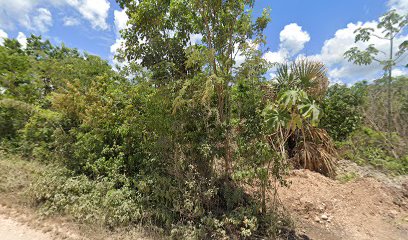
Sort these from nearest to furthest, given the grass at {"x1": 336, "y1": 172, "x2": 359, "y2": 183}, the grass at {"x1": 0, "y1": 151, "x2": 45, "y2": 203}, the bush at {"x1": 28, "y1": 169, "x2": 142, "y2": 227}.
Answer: the bush at {"x1": 28, "y1": 169, "x2": 142, "y2": 227} → the grass at {"x1": 0, "y1": 151, "x2": 45, "y2": 203} → the grass at {"x1": 336, "y1": 172, "x2": 359, "y2": 183}

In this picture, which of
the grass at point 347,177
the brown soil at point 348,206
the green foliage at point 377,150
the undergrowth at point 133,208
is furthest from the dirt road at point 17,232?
the green foliage at point 377,150

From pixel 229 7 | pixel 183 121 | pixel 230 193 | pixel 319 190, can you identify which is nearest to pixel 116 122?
pixel 183 121

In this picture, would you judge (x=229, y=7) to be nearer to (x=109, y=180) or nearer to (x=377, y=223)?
(x=109, y=180)

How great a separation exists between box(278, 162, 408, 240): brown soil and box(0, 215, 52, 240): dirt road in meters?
4.48

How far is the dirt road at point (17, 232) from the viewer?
11.5ft

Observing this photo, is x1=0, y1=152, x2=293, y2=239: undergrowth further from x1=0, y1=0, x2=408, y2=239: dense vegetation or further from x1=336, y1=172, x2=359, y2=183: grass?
x1=336, y1=172, x2=359, y2=183: grass

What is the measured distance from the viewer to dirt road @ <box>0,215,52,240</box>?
11.5 ft

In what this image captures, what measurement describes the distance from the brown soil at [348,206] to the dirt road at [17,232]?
14.7 ft

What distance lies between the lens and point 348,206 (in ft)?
16.4

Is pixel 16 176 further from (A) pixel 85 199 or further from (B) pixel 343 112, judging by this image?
(B) pixel 343 112

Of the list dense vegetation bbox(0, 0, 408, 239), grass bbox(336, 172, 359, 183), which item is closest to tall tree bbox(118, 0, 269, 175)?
dense vegetation bbox(0, 0, 408, 239)

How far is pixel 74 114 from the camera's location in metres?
5.86

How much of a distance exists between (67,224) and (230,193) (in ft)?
9.49

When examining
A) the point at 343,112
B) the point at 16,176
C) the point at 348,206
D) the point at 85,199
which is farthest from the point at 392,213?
the point at 16,176
